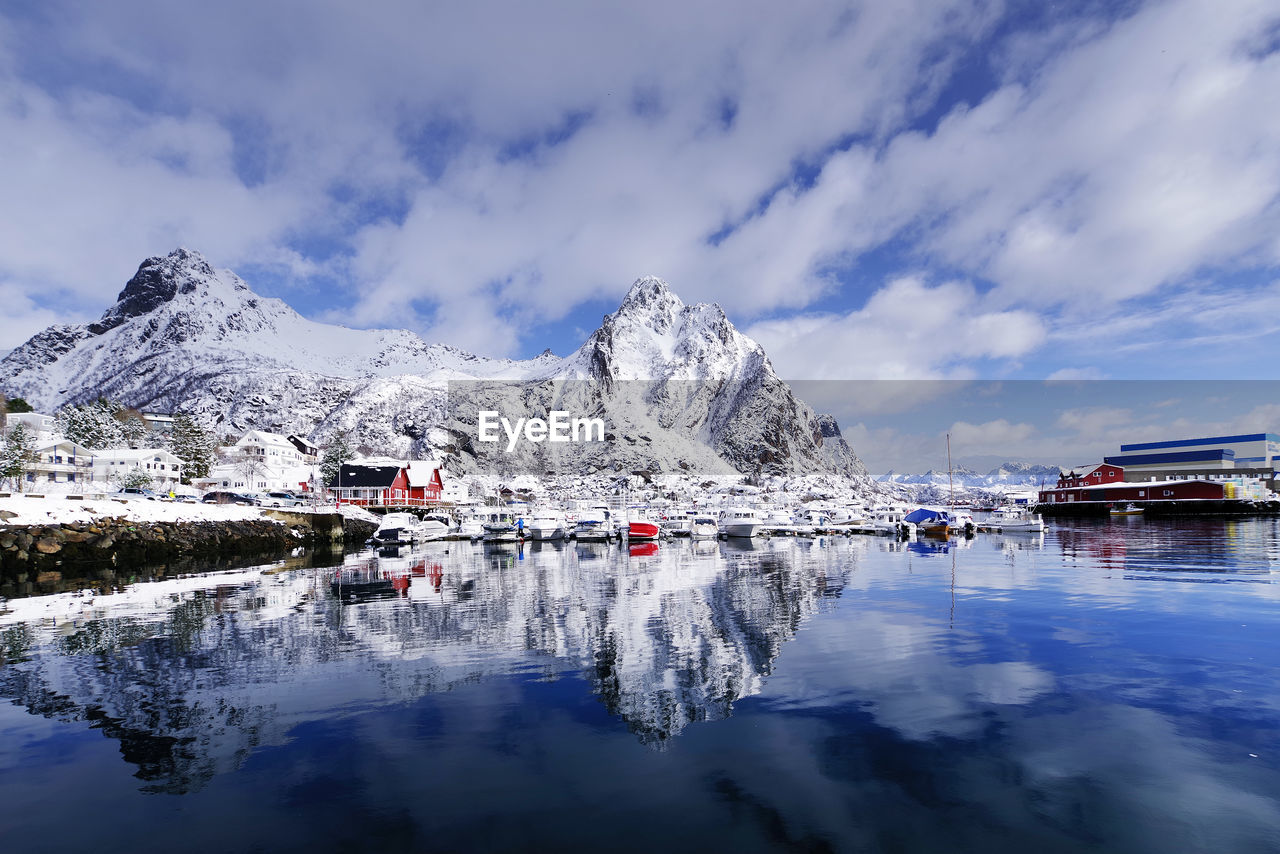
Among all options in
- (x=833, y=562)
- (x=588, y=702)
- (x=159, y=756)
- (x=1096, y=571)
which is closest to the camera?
(x=159, y=756)

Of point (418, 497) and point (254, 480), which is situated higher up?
point (254, 480)

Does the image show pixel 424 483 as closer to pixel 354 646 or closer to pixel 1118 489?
pixel 354 646

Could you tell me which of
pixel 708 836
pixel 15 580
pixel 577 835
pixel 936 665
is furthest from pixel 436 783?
pixel 15 580

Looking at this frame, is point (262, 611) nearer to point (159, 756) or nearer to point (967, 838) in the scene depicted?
point (159, 756)

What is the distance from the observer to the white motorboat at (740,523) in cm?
8831

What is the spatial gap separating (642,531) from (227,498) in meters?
63.4

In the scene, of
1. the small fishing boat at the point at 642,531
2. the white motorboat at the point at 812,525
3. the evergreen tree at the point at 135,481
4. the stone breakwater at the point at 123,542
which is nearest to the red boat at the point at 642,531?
the small fishing boat at the point at 642,531

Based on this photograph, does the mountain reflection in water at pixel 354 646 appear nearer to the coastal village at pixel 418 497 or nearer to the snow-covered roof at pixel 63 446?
Answer: the coastal village at pixel 418 497

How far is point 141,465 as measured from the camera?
100562mm

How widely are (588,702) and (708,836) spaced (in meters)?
6.90

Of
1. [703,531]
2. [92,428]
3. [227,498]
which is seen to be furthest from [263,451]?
[703,531]

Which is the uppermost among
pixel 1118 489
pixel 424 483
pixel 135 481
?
pixel 1118 489

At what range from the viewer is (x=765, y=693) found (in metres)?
16.5

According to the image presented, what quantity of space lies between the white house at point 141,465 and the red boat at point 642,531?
74.4m
